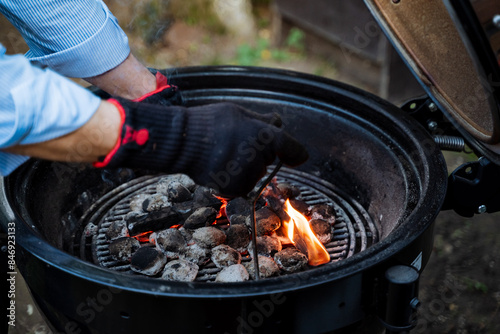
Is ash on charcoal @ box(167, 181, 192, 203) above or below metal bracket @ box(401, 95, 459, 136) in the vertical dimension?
below

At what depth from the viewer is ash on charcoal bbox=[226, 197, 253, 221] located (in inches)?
80.7

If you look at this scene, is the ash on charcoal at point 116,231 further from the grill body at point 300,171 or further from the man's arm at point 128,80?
the man's arm at point 128,80

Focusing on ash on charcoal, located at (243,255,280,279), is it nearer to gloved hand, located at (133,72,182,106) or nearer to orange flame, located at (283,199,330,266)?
orange flame, located at (283,199,330,266)

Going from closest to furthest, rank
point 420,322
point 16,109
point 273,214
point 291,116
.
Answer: point 16,109
point 273,214
point 291,116
point 420,322

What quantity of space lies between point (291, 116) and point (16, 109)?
128 cm

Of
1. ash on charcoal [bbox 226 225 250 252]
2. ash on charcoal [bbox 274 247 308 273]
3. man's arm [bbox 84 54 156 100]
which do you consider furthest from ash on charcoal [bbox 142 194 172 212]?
ash on charcoal [bbox 274 247 308 273]

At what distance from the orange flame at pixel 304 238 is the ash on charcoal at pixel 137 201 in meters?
0.60

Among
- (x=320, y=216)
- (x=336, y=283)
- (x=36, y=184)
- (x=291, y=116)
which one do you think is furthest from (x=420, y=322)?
(x=36, y=184)

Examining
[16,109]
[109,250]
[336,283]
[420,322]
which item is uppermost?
[16,109]

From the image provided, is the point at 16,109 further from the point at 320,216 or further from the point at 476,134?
the point at 476,134

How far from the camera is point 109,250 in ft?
6.17

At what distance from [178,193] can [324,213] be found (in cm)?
60

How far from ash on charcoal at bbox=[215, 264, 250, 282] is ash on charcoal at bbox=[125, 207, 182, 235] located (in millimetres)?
362

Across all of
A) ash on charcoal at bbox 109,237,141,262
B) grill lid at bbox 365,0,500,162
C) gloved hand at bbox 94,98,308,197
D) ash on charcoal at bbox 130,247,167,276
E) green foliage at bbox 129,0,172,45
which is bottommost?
green foliage at bbox 129,0,172,45
